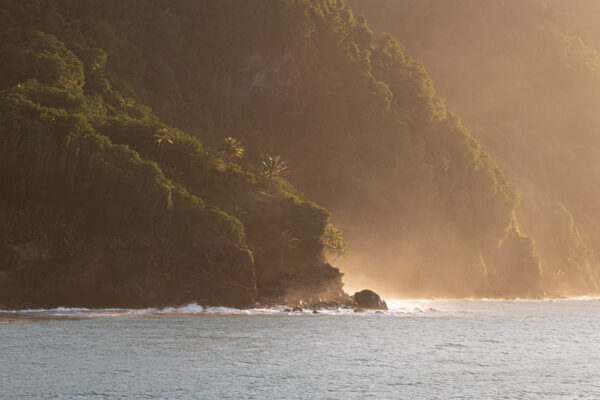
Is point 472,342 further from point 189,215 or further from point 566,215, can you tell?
point 566,215

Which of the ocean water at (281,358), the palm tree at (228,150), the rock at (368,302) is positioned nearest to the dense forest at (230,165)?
the palm tree at (228,150)

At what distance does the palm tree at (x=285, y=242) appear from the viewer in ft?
346

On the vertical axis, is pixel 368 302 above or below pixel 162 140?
below

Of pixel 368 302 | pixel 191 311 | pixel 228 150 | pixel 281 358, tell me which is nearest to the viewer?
pixel 281 358

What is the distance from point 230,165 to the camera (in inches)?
4643

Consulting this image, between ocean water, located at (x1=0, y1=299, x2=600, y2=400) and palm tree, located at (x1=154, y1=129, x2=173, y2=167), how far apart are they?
105 feet

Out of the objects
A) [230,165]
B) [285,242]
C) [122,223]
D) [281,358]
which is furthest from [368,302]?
[281,358]

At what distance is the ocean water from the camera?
38.2 m

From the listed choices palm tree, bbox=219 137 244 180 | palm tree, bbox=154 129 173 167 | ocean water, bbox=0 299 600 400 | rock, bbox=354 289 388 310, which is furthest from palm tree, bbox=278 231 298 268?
palm tree, bbox=154 129 173 167

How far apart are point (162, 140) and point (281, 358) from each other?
65.6 metres

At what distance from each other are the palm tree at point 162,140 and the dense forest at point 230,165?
0.99 meters

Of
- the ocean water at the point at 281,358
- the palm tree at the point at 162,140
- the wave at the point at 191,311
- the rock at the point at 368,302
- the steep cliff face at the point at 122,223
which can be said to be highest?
the palm tree at the point at 162,140

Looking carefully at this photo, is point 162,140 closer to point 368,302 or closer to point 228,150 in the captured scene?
point 228,150

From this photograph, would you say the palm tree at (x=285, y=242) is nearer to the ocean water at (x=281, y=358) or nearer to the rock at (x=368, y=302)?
the rock at (x=368, y=302)
